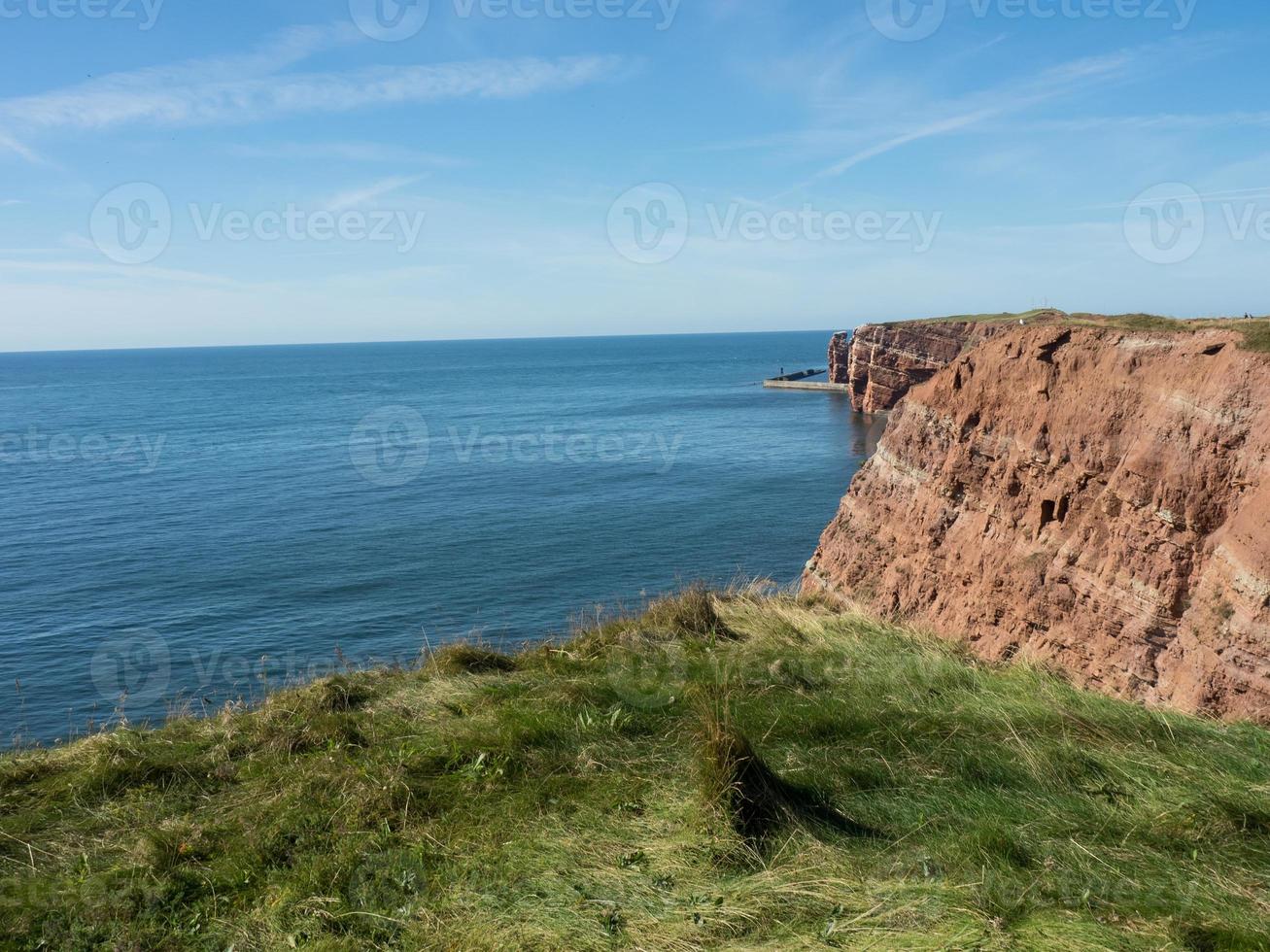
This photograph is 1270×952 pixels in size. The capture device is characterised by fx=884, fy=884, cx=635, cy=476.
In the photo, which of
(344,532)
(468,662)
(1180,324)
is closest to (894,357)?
(344,532)

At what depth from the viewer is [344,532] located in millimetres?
40500

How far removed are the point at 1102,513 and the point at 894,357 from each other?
68.5 meters

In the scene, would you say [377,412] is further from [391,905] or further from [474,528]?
[391,905]

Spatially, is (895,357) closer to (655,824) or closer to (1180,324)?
(1180,324)

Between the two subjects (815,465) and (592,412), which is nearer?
(815,465)

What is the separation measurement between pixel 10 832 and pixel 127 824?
845 millimetres

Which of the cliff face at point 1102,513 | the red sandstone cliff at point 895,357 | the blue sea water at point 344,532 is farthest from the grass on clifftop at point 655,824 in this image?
the red sandstone cliff at point 895,357

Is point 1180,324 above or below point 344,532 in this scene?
above

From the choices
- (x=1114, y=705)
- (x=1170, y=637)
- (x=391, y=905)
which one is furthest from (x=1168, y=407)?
(x=391, y=905)

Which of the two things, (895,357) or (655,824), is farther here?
(895,357)

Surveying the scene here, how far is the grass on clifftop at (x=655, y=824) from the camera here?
529 centimetres

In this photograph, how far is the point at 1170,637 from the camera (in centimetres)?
1026

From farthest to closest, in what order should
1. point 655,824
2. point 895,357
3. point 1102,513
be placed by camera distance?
1. point 895,357
2. point 1102,513
3. point 655,824

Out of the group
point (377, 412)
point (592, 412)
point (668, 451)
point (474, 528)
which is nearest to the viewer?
point (474, 528)
